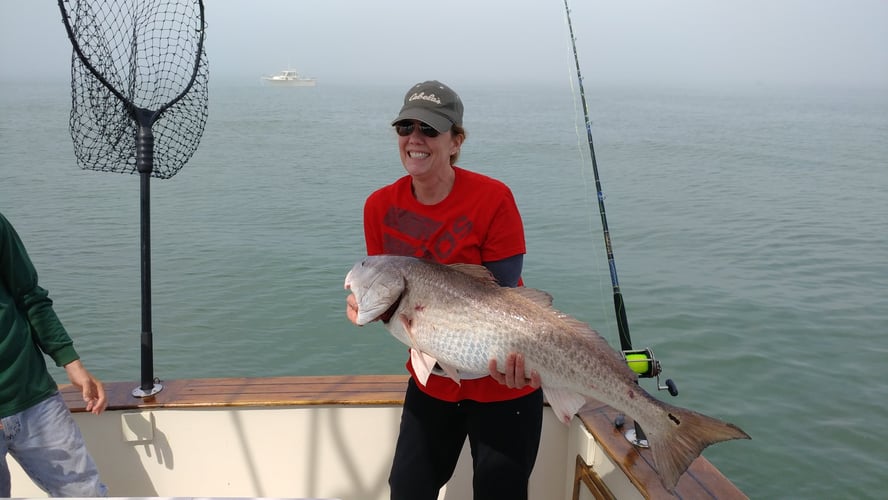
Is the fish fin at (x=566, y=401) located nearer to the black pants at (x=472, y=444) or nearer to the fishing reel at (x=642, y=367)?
the black pants at (x=472, y=444)

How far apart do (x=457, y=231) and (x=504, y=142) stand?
2521 cm

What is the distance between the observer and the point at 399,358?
307 inches

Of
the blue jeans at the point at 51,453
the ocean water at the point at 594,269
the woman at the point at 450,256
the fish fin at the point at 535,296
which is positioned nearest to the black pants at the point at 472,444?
the woman at the point at 450,256

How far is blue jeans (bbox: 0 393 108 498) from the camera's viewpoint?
2580mm

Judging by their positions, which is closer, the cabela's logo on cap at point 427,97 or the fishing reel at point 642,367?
the cabela's logo on cap at point 427,97

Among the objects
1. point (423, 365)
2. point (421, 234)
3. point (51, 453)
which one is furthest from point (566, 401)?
point (51, 453)

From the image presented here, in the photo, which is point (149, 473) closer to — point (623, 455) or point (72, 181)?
point (623, 455)

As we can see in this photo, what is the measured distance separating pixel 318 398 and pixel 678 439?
1.72 meters

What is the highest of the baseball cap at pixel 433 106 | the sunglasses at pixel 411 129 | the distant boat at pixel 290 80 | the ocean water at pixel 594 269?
the distant boat at pixel 290 80

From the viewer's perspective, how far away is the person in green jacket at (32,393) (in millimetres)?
2523

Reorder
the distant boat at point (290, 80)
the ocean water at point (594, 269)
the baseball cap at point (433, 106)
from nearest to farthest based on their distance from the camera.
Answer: the baseball cap at point (433, 106)
the ocean water at point (594, 269)
the distant boat at point (290, 80)

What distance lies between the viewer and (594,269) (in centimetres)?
1112

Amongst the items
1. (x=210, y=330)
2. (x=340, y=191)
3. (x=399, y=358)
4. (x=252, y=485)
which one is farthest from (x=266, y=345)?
(x=340, y=191)

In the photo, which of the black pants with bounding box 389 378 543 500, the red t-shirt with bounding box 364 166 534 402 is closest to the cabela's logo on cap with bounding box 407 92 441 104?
the red t-shirt with bounding box 364 166 534 402
